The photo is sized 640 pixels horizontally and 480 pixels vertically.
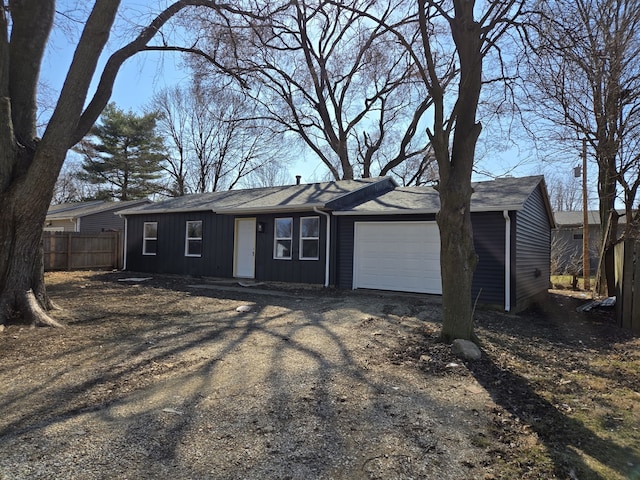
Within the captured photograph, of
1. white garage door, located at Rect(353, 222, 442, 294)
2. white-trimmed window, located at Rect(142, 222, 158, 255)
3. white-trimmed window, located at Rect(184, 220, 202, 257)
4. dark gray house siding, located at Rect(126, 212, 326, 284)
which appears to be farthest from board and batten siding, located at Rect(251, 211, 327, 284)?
white-trimmed window, located at Rect(142, 222, 158, 255)

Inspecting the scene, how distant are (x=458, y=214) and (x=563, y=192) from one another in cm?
3510

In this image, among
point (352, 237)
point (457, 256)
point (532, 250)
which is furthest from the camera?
point (352, 237)

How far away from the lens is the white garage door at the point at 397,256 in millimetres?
10227

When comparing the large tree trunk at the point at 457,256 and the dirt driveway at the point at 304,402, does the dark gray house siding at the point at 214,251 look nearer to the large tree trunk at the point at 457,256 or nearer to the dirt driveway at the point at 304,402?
the dirt driveway at the point at 304,402

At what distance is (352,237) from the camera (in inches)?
447

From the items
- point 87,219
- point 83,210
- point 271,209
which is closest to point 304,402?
point 271,209

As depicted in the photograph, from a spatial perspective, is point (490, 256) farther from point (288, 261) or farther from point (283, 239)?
point (283, 239)

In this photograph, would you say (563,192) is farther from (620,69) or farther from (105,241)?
(105,241)

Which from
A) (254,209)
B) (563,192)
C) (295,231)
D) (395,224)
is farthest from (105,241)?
(563,192)

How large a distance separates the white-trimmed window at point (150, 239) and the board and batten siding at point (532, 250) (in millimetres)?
12670

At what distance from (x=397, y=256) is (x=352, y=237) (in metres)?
1.41

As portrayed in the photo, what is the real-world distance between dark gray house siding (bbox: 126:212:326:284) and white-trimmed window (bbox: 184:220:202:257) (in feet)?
0.48

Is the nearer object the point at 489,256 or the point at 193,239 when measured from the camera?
the point at 489,256

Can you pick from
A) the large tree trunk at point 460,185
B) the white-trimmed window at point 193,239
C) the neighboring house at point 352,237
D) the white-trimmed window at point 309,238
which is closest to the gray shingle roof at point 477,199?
the neighboring house at point 352,237
